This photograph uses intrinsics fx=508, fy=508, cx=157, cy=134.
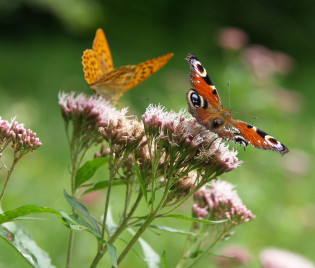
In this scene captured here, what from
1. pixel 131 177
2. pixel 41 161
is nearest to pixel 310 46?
pixel 41 161

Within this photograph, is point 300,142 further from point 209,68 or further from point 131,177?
point 131,177

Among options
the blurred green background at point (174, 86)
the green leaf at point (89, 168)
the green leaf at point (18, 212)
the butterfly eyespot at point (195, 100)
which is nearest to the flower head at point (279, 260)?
the blurred green background at point (174, 86)

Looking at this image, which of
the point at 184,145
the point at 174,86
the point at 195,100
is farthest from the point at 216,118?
the point at 174,86

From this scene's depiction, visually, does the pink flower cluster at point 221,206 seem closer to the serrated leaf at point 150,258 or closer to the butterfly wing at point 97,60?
the serrated leaf at point 150,258

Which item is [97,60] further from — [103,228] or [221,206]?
[103,228]

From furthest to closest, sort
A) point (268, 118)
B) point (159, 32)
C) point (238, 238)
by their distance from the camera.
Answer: point (159, 32) → point (268, 118) → point (238, 238)

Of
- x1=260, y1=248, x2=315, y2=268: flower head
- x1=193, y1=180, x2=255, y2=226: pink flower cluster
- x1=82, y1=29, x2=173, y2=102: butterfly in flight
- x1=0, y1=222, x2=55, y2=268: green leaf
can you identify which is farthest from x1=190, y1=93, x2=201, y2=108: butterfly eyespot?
x1=260, y1=248, x2=315, y2=268: flower head

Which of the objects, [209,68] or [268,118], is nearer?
[268,118]
